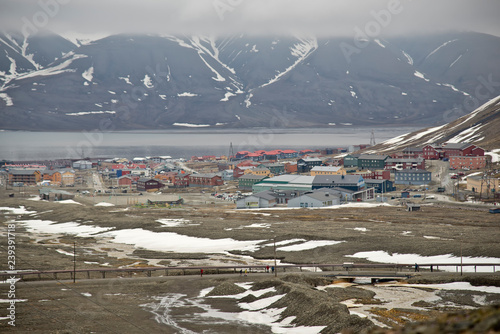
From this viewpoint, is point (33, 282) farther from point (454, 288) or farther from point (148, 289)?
point (454, 288)

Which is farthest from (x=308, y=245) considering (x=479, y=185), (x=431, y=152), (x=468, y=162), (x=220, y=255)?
(x=431, y=152)

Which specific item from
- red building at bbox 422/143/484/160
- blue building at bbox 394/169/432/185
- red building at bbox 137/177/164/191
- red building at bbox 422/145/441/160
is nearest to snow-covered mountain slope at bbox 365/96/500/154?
red building at bbox 422/143/484/160

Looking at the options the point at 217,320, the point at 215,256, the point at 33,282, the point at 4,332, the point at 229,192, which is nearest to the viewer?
the point at 4,332

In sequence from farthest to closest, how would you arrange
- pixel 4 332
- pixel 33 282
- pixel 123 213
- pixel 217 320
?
pixel 123 213, pixel 33 282, pixel 217 320, pixel 4 332

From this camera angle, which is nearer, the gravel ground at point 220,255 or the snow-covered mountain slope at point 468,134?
the gravel ground at point 220,255

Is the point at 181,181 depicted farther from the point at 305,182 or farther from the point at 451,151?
the point at 451,151

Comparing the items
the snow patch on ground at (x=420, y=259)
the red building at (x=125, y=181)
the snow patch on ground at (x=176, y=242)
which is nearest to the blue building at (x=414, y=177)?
the red building at (x=125, y=181)

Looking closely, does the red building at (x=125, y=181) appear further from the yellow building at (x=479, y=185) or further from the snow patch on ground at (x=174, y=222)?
the yellow building at (x=479, y=185)

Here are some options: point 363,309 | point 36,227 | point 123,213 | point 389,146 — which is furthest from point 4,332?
point 389,146
